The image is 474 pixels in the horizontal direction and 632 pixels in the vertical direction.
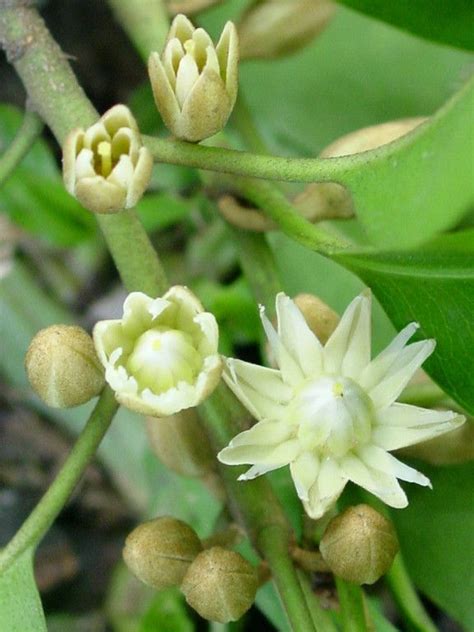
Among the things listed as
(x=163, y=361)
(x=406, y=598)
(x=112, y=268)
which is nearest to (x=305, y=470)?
(x=163, y=361)

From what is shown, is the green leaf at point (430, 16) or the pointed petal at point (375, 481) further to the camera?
the green leaf at point (430, 16)

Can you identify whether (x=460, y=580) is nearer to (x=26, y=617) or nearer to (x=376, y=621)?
(x=376, y=621)

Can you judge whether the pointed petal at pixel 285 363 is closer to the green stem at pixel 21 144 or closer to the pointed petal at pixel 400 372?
the pointed petal at pixel 400 372

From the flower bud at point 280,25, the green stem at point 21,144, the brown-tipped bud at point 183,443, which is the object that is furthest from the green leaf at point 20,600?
the flower bud at point 280,25

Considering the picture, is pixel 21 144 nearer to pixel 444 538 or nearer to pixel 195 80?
pixel 195 80

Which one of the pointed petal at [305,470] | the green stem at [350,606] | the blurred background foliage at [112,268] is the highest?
the pointed petal at [305,470]

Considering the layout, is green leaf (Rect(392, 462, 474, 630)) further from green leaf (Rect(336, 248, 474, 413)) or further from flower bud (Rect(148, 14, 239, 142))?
flower bud (Rect(148, 14, 239, 142))

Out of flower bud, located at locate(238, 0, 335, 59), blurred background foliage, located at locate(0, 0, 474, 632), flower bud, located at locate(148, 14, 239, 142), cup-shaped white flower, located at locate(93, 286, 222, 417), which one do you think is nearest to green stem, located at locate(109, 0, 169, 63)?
flower bud, located at locate(238, 0, 335, 59)
